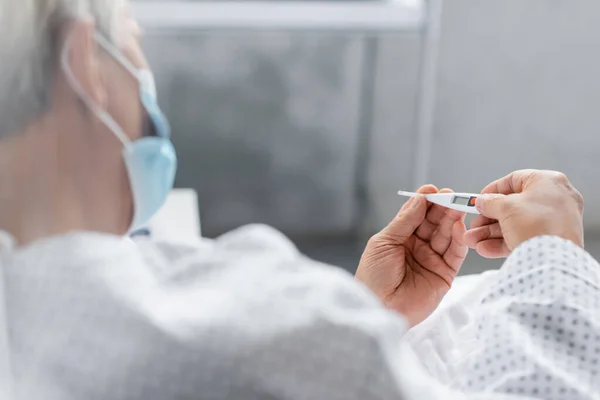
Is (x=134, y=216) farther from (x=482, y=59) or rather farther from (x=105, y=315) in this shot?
(x=482, y=59)

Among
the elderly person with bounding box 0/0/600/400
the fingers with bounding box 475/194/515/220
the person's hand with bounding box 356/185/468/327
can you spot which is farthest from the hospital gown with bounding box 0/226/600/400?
the person's hand with bounding box 356/185/468/327

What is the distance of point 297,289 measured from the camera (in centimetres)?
58

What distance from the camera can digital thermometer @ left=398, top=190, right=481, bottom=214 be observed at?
0.90 meters

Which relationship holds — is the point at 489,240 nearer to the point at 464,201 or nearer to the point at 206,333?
the point at 464,201

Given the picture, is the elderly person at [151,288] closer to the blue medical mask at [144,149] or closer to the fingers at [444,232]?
the blue medical mask at [144,149]

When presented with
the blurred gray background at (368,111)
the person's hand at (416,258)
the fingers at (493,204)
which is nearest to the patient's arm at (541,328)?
the fingers at (493,204)

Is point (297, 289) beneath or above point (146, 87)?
beneath

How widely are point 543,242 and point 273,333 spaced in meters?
0.31

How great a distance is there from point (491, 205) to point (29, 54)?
0.53m

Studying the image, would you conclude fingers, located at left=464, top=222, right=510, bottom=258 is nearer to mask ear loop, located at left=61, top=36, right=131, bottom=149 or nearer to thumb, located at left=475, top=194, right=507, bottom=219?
thumb, located at left=475, top=194, right=507, bottom=219

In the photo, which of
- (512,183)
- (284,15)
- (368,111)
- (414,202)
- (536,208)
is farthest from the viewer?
(368,111)

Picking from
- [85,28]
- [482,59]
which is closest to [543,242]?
[85,28]

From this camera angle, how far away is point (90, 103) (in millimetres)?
646

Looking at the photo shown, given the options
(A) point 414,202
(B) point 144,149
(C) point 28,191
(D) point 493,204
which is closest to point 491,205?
(D) point 493,204
